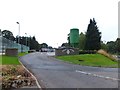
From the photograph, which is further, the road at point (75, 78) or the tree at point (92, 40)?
the tree at point (92, 40)

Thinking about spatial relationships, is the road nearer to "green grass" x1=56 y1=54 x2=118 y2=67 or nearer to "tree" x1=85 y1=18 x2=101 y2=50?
"green grass" x1=56 y1=54 x2=118 y2=67

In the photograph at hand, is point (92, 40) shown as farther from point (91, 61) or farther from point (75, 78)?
point (75, 78)

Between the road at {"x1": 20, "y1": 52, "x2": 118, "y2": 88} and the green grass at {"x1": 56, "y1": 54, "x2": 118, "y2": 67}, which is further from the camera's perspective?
the green grass at {"x1": 56, "y1": 54, "x2": 118, "y2": 67}

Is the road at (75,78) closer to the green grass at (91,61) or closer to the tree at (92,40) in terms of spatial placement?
the green grass at (91,61)

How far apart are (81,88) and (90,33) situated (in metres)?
87.0

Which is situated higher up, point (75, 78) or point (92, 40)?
point (92, 40)

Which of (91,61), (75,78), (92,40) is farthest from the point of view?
(92,40)

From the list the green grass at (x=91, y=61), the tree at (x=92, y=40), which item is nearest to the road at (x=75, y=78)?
the green grass at (x=91, y=61)

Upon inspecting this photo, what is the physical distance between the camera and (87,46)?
3991 inches

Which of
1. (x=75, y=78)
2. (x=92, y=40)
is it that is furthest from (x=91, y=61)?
(x=92, y=40)

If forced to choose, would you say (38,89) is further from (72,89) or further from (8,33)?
(8,33)

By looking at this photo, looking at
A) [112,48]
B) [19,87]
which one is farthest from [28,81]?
[112,48]

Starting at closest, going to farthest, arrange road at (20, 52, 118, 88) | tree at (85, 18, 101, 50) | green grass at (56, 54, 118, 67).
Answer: road at (20, 52, 118, 88) < green grass at (56, 54, 118, 67) < tree at (85, 18, 101, 50)

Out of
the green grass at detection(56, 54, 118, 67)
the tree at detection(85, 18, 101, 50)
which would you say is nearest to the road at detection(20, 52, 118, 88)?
the green grass at detection(56, 54, 118, 67)
